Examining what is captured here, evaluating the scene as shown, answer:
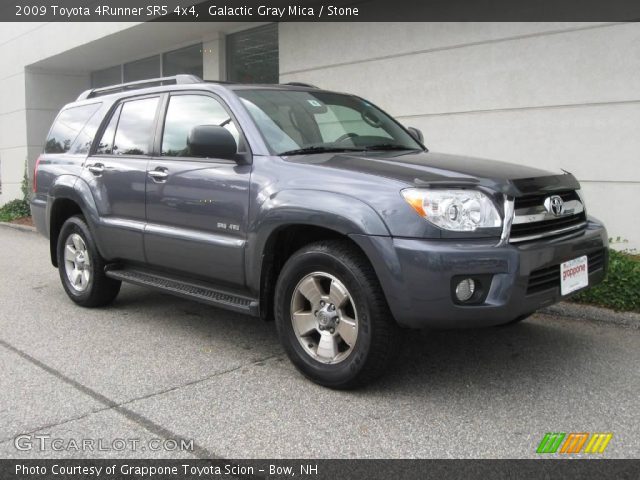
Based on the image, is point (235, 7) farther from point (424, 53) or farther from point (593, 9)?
point (593, 9)

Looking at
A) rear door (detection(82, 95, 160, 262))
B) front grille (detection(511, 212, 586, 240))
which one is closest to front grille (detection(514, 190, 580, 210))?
front grille (detection(511, 212, 586, 240))

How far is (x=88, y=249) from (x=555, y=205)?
12.6ft

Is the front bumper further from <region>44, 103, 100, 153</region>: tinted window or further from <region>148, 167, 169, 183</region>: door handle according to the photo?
<region>44, 103, 100, 153</region>: tinted window

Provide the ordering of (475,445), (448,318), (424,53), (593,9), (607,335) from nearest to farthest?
(475,445) → (448,318) → (607,335) → (593,9) → (424,53)

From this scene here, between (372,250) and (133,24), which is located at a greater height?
(133,24)

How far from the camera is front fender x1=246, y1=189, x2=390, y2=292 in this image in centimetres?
333

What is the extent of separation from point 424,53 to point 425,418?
5786mm

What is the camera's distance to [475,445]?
116 inches

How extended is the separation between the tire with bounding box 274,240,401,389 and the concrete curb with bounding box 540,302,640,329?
8.09ft

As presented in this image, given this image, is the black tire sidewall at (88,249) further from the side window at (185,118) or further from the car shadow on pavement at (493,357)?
the car shadow on pavement at (493,357)

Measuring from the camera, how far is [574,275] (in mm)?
3623

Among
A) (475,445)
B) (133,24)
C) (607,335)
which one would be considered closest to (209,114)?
(475,445)

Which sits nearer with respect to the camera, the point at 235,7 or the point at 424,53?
the point at 424,53

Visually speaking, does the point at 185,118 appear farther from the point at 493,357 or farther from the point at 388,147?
the point at 493,357
